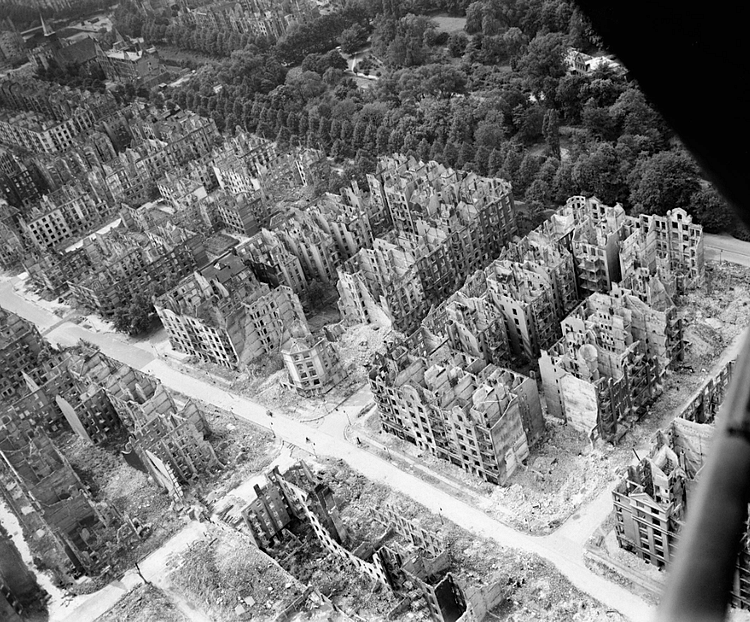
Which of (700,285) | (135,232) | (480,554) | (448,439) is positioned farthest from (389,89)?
(480,554)

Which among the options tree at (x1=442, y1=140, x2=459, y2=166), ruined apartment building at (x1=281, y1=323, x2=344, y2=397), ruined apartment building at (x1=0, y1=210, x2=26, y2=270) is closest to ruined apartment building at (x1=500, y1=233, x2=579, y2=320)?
ruined apartment building at (x1=281, y1=323, x2=344, y2=397)

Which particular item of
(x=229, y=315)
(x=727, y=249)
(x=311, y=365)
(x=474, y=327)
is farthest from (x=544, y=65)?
(x=311, y=365)

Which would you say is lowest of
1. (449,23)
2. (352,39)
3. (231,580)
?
(231,580)

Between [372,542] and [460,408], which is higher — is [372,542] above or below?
below

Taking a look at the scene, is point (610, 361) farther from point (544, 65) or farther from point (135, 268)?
point (544, 65)

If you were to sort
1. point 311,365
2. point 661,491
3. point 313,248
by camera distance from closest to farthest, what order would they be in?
point 661,491 < point 311,365 < point 313,248

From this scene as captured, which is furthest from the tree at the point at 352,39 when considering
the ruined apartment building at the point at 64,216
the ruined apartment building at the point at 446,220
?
the ruined apartment building at the point at 446,220

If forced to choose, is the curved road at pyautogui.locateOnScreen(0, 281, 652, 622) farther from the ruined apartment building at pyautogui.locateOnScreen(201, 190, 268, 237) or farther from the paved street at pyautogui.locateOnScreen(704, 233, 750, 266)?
the paved street at pyautogui.locateOnScreen(704, 233, 750, 266)

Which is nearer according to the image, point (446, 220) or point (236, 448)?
point (236, 448)
